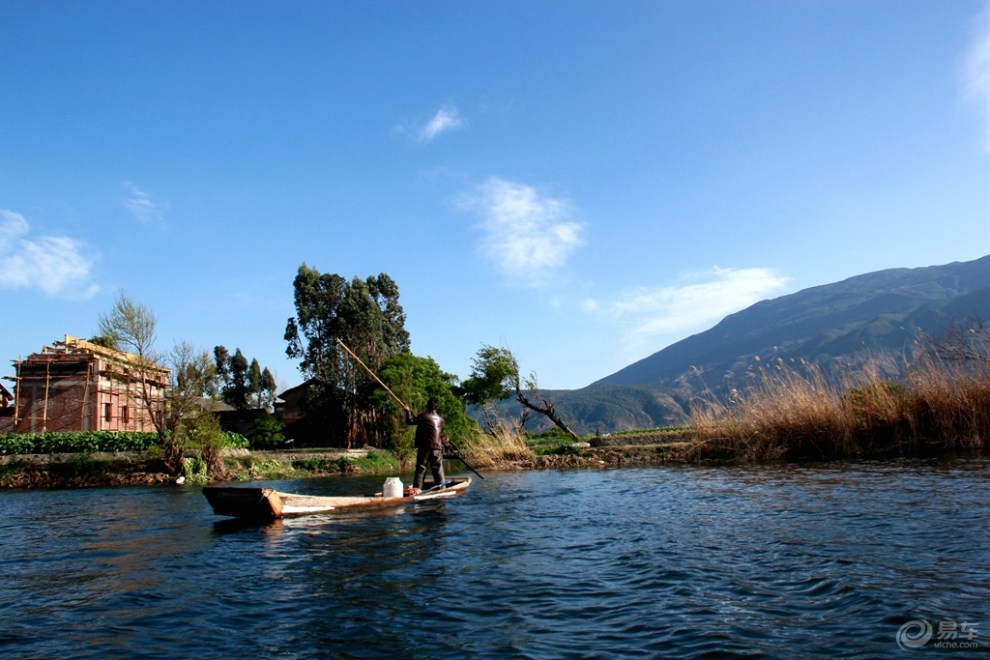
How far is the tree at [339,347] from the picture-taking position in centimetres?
5784

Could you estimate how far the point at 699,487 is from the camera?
1717 cm

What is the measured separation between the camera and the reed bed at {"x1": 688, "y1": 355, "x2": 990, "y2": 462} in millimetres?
20078

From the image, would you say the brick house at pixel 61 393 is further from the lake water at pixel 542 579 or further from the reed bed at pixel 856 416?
the reed bed at pixel 856 416

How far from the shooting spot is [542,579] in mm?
8398

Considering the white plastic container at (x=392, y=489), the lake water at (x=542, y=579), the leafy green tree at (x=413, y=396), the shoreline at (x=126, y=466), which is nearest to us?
the lake water at (x=542, y=579)

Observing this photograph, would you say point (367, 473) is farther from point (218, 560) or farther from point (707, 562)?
point (707, 562)

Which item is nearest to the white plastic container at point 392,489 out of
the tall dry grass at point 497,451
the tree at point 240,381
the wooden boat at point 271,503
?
the wooden boat at point 271,503

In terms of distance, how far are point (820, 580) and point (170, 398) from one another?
1320 inches

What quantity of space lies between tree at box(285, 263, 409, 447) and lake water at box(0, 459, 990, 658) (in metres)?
42.7

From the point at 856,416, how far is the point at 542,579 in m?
17.8

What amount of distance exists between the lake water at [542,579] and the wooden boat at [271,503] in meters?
0.38

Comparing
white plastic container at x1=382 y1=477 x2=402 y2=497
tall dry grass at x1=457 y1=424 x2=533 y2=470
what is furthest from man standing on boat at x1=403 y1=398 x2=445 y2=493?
tall dry grass at x1=457 y1=424 x2=533 y2=470

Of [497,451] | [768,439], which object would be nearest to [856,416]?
[768,439]

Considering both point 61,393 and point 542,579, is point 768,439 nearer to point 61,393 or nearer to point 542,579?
point 542,579
